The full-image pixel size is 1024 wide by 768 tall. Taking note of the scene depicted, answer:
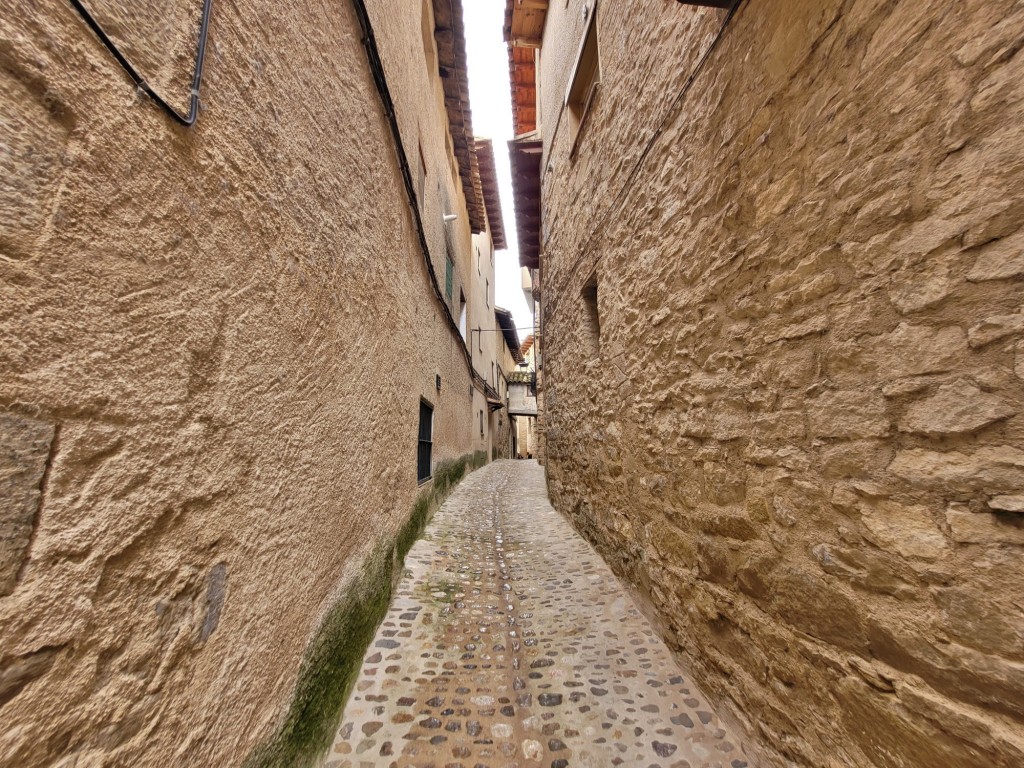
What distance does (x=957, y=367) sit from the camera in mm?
1170

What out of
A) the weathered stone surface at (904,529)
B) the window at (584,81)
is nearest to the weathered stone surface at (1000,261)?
the weathered stone surface at (904,529)

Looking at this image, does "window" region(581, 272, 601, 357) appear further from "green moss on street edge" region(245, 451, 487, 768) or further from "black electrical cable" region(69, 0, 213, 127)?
"black electrical cable" region(69, 0, 213, 127)

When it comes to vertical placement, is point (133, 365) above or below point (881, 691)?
above

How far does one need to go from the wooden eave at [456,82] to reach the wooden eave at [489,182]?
0.65 m

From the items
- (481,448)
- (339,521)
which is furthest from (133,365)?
(481,448)

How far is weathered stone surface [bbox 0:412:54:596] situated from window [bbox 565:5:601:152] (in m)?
4.76

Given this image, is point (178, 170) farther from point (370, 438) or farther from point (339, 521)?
point (370, 438)

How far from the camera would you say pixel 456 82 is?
7133 mm

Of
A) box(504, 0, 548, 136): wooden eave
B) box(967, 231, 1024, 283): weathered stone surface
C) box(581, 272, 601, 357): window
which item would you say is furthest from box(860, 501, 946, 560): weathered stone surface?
box(504, 0, 548, 136): wooden eave

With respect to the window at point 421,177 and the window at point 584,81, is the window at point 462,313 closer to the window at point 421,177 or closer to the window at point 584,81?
the window at point 421,177

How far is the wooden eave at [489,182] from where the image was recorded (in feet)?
33.7

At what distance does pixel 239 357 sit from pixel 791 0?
7.99 ft

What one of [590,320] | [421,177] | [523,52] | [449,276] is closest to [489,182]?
[523,52]

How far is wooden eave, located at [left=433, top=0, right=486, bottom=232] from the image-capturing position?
6.22 m
